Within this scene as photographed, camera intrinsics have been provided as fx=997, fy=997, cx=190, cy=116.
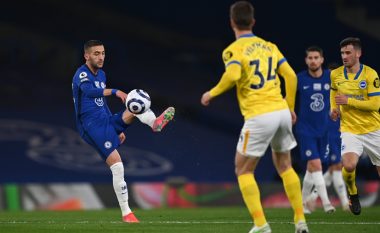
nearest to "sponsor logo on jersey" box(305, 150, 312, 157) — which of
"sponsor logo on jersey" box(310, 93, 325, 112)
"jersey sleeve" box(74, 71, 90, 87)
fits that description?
"sponsor logo on jersey" box(310, 93, 325, 112)

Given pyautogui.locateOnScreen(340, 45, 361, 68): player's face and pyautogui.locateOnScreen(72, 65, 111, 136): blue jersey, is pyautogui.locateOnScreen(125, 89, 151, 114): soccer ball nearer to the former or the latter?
pyautogui.locateOnScreen(72, 65, 111, 136): blue jersey

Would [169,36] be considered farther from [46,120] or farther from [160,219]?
[160,219]

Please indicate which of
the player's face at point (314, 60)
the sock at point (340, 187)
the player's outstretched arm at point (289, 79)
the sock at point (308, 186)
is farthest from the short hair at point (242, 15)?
the sock at point (340, 187)

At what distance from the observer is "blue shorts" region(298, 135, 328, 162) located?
43.2ft

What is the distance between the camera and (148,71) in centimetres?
2312

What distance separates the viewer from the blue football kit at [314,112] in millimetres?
13375

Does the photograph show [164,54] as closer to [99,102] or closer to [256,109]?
[99,102]

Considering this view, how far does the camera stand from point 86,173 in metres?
20.1

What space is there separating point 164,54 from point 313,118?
11.0m

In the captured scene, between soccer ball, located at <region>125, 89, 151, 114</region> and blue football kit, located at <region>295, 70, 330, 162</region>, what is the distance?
2.89 metres

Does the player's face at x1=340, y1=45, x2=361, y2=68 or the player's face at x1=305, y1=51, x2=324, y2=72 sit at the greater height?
the player's face at x1=340, y1=45, x2=361, y2=68

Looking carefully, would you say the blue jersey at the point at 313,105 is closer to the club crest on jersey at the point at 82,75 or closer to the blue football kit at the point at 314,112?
the blue football kit at the point at 314,112

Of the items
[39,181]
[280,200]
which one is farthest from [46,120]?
[280,200]

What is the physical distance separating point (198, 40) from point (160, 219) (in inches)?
485
